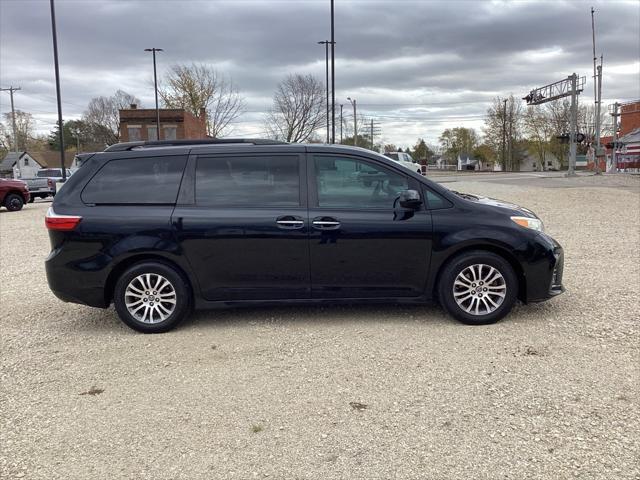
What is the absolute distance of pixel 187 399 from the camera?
3.65 m

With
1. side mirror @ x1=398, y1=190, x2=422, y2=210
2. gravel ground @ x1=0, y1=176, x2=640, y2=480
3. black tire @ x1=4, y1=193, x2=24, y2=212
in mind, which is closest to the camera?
gravel ground @ x1=0, y1=176, x2=640, y2=480

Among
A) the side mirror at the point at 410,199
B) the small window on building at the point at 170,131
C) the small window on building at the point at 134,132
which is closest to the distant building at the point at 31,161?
the small window on building at the point at 134,132

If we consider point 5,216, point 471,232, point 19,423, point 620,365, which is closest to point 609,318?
point 620,365

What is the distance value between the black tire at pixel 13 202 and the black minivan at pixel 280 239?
17236mm

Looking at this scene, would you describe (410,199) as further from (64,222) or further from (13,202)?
(13,202)

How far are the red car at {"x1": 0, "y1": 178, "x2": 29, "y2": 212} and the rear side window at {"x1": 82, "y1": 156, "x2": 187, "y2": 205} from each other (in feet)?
56.7

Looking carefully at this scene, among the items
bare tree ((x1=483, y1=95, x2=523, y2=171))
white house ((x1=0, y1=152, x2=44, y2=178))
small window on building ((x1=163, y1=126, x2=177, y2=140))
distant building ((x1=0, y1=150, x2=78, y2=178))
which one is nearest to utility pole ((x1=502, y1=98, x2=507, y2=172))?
bare tree ((x1=483, y1=95, x2=523, y2=171))

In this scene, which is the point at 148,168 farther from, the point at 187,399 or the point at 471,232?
the point at 471,232

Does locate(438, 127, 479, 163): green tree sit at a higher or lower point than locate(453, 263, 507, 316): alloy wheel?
higher

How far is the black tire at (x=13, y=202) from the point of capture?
19698 mm

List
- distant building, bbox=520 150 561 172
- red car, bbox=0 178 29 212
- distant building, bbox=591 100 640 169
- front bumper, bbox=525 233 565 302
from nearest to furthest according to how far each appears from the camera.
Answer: front bumper, bbox=525 233 565 302 < red car, bbox=0 178 29 212 < distant building, bbox=591 100 640 169 < distant building, bbox=520 150 561 172

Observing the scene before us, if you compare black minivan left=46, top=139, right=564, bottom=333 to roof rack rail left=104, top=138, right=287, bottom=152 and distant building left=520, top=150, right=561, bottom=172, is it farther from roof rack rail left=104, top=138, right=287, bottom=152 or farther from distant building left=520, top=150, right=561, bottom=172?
distant building left=520, top=150, right=561, bottom=172

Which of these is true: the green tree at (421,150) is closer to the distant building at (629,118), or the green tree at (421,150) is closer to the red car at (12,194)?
the distant building at (629,118)

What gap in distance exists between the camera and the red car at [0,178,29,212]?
19.6 m
